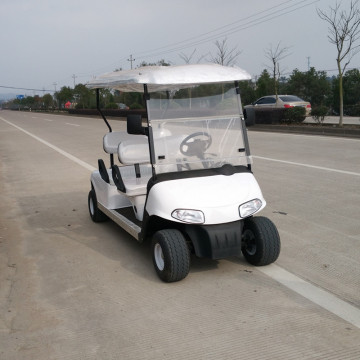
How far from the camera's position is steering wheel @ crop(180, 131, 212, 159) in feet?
14.3

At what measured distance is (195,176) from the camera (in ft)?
13.6

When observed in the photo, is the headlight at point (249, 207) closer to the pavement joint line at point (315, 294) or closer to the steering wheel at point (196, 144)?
the pavement joint line at point (315, 294)

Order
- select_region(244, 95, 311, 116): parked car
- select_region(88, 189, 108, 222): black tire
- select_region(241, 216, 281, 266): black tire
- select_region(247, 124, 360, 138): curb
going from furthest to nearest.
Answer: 1. select_region(244, 95, 311, 116): parked car
2. select_region(247, 124, 360, 138): curb
3. select_region(88, 189, 108, 222): black tire
4. select_region(241, 216, 281, 266): black tire

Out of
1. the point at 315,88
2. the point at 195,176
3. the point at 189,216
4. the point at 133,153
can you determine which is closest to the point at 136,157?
the point at 133,153

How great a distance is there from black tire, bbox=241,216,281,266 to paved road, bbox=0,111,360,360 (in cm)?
11

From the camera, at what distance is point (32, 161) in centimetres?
1231

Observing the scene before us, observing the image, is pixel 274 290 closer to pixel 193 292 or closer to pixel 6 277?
pixel 193 292

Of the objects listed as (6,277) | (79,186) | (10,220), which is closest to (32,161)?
(79,186)

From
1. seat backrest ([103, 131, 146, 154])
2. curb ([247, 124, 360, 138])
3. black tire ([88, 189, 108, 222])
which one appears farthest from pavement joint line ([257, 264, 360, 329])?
curb ([247, 124, 360, 138])

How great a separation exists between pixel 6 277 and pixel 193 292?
68.4 inches

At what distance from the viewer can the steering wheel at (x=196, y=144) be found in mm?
4344

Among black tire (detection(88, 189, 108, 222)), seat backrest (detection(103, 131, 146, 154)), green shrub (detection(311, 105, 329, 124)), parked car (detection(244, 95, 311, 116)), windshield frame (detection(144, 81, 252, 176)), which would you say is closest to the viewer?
windshield frame (detection(144, 81, 252, 176))

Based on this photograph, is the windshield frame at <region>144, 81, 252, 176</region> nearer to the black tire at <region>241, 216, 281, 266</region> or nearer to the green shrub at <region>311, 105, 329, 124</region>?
the black tire at <region>241, 216, 281, 266</region>

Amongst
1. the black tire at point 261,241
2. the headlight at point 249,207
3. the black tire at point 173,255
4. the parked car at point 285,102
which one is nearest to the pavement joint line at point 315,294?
the black tire at point 261,241
